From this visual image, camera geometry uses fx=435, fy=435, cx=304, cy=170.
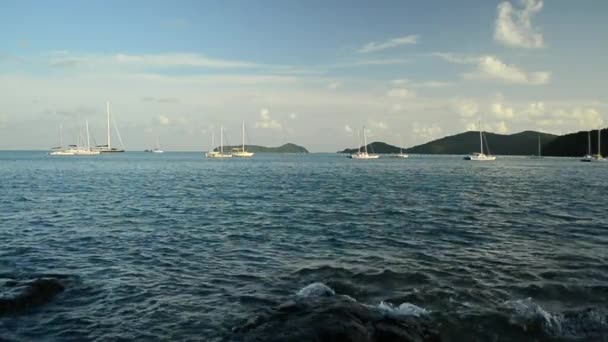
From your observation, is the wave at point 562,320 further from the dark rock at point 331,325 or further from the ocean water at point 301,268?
the dark rock at point 331,325

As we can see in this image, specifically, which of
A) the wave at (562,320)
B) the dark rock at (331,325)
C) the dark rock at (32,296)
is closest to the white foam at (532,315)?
the wave at (562,320)

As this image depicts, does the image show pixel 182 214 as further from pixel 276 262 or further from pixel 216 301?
pixel 216 301

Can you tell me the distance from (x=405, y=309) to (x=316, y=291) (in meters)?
3.28

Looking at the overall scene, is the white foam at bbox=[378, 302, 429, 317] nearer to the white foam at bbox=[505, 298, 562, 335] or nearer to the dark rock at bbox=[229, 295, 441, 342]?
the dark rock at bbox=[229, 295, 441, 342]

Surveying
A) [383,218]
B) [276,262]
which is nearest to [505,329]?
[276,262]

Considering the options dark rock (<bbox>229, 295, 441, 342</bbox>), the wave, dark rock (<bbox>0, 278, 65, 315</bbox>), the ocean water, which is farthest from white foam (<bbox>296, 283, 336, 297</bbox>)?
dark rock (<bbox>0, 278, 65, 315</bbox>)

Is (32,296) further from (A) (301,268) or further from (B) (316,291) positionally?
(A) (301,268)

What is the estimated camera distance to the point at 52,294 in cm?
1574

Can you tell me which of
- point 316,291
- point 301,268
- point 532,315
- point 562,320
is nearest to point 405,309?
point 316,291

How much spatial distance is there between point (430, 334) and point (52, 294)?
13.2 m

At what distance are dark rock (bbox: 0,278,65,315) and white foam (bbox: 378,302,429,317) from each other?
1162 cm

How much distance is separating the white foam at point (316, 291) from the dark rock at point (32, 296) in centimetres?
890

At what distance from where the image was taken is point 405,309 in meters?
14.3

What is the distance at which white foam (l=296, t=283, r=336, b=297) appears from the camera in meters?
15.6
